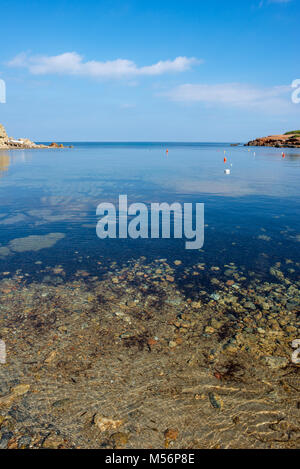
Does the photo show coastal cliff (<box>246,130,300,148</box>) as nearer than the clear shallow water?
No

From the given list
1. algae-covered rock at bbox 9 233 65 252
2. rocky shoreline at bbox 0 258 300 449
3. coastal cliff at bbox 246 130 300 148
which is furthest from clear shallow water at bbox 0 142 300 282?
coastal cliff at bbox 246 130 300 148

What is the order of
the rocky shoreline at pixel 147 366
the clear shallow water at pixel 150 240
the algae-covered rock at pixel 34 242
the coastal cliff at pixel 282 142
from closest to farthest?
the rocky shoreline at pixel 147 366, the clear shallow water at pixel 150 240, the algae-covered rock at pixel 34 242, the coastal cliff at pixel 282 142

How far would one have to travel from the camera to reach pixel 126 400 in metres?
4.57

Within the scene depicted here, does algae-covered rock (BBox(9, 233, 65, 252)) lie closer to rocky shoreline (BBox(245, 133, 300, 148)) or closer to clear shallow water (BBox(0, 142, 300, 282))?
clear shallow water (BBox(0, 142, 300, 282))

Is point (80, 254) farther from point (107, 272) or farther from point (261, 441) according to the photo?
point (261, 441)

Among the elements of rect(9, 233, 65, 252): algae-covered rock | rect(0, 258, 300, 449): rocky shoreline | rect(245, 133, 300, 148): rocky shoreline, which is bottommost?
rect(0, 258, 300, 449): rocky shoreline

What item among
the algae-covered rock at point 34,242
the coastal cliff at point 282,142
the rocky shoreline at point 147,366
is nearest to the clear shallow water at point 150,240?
the algae-covered rock at point 34,242

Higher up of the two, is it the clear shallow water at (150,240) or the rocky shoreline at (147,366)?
the clear shallow water at (150,240)

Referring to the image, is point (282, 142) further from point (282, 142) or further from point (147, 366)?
point (147, 366)

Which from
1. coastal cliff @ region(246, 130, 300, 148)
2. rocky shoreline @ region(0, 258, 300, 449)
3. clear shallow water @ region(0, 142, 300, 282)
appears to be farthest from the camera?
coastal cliff @ region(246, 130, 300, 148)

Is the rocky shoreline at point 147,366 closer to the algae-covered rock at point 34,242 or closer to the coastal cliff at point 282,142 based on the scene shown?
the algae-covered rock at point 34,242

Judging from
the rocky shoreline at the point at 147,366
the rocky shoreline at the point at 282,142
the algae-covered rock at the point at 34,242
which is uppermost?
the rocky shoreline at the point at 282,142

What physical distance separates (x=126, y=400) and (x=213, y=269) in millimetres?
5863
